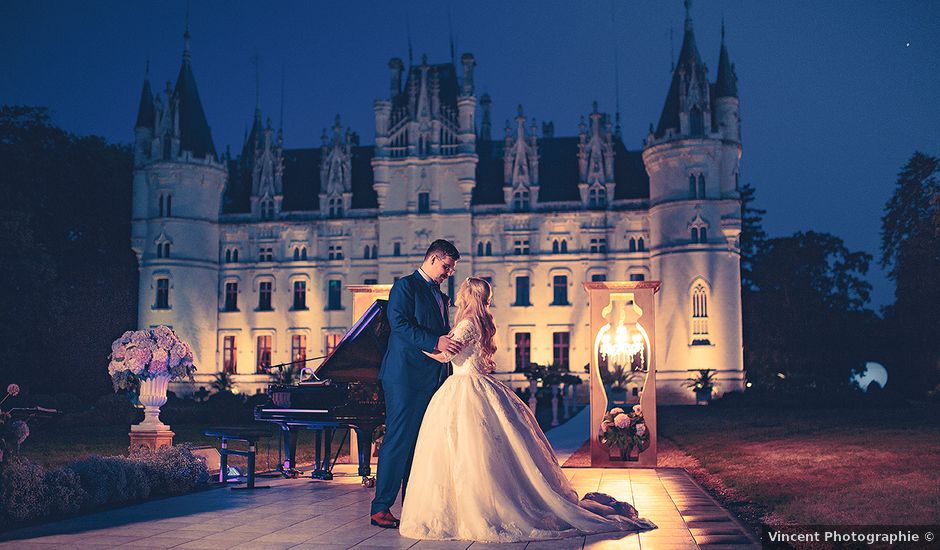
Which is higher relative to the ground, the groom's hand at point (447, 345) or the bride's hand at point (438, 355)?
the groom's hand at point (447, 345)

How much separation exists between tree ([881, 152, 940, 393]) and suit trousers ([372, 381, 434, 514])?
2209cm

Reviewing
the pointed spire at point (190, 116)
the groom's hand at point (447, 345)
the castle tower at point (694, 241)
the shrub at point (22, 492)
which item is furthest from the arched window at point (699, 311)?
the shrub at point (22, 492)

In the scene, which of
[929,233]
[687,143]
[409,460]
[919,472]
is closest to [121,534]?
[409,460]

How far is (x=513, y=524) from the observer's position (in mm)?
7184

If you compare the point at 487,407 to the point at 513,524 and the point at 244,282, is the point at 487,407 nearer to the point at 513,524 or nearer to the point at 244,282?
the point at 513,524

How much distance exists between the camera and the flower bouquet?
12641 mm

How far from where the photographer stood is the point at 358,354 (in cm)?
1014

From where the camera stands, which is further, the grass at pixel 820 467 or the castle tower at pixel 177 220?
the castle tower at pixel 177 220

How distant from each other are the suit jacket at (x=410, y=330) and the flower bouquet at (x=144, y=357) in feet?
19.1

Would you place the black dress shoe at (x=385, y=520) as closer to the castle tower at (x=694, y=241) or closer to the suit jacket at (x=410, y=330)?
the suit jacket at (x=410, y=330)

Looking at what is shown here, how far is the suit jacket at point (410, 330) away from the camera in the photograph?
305 inches

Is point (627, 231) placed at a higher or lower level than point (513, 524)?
higher

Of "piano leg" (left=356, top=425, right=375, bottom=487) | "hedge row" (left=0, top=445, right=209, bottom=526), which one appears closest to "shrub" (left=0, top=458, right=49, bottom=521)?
"hedge row" (left=0, top=445, right=209, bottom=526)

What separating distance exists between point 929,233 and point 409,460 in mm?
23621
